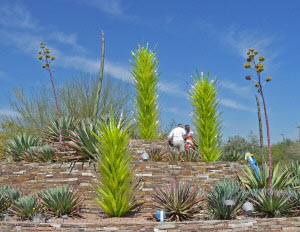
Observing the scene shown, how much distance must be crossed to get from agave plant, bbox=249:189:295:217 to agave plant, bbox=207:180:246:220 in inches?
13.2

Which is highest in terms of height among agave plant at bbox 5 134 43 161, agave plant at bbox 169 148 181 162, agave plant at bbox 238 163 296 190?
agave plant at bbox 5 134 43 161

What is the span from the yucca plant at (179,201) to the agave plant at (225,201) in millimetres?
390

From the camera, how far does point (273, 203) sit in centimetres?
894

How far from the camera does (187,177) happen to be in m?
12.0

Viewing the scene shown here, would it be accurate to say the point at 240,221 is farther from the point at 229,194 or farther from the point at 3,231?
the point at 3,231

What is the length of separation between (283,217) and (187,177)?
149 inches

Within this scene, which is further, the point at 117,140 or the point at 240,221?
the point at 117,140

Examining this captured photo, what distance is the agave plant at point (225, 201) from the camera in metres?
8.78

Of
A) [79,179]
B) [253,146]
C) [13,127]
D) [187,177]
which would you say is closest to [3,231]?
[79,179]

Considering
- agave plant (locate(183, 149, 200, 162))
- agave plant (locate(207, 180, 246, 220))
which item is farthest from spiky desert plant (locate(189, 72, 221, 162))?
agave plant (locate(207, 180, 246, 220))

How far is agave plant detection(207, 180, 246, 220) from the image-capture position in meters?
8.78

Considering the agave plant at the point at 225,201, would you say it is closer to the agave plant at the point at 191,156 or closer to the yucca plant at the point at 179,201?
the yucca plant at the point at 179,201

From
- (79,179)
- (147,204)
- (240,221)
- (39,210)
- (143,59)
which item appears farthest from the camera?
(143,59)

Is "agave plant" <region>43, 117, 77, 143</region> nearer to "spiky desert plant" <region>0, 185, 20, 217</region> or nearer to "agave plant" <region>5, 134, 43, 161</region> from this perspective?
"agave plant" <region>5, 134, 43, 161</region>
